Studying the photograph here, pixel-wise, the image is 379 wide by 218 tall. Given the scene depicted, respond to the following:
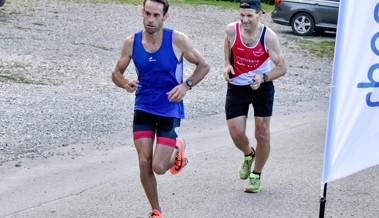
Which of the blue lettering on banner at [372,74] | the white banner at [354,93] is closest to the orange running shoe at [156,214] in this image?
the white banner at [354,93]

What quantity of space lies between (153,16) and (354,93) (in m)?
2.42

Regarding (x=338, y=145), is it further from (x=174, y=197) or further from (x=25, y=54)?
(x=25, y=54)

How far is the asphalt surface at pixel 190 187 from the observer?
7.92 metres

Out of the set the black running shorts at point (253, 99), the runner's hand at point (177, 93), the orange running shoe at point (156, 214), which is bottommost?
the orange running shoe at point (156, 214)

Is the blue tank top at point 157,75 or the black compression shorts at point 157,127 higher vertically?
the blue tank top at point 157,75

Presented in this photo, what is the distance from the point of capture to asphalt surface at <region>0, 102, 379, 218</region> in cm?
792

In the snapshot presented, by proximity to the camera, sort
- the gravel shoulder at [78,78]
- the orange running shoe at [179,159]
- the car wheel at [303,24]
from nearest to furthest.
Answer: the orange running shoe at [179,159], the gravel shoulder at [78,78], the car wheel at [303,24]

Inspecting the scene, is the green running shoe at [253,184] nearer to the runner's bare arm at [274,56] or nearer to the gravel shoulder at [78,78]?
the runner's bare arm at [274,56]

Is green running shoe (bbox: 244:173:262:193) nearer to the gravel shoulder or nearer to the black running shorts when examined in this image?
the black running shorts

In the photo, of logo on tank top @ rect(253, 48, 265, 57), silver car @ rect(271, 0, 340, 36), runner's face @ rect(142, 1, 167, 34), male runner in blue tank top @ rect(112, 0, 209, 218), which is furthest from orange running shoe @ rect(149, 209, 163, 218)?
silver car @ rect(271, 0, 340, 36)

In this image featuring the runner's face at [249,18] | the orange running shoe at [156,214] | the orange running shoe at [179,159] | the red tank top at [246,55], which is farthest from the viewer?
the red tank top at [246,55]

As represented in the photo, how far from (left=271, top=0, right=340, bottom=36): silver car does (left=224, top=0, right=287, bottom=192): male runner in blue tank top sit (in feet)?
56.1

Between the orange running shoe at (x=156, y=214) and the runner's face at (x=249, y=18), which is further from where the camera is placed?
the runner's face at (x=249, y=18)

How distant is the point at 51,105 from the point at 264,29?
16.5ft
